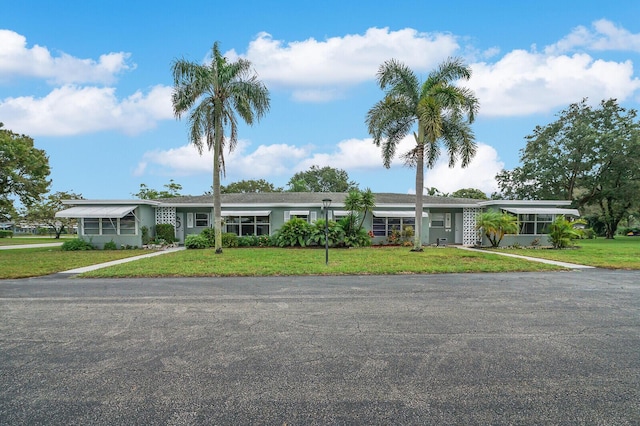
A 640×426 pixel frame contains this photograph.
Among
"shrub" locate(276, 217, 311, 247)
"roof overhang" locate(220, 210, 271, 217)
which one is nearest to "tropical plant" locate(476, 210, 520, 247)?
"shrub" locate(276, 217, 311, 247)

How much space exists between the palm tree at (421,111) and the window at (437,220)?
5605mm

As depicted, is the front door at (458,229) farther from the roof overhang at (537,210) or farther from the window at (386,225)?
the window at (386,225)

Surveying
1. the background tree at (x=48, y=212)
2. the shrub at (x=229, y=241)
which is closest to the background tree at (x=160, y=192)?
the background tree at (x=48, y=212)

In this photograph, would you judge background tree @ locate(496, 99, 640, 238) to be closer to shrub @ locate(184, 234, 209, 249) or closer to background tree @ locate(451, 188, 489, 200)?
background tree @ locate(451, 188, 489, 200)

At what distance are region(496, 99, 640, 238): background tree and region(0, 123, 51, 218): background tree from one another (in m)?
37.6

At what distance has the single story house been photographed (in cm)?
1889

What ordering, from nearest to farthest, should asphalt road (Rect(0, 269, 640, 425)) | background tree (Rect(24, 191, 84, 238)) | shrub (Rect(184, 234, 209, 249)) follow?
asphalt road (Rect(0, 269, 640, 425)) → shrub (Rect(184, 234, 209, 249)) → background tree (Rect(24, 191, 84, 238))

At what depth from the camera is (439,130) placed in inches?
572

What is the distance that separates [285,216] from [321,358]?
16.9 meters

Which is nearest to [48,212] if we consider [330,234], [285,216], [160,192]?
[160,192]

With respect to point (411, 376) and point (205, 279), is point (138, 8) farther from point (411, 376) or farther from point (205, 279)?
point (411, 376)

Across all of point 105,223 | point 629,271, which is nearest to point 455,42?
point 629,271

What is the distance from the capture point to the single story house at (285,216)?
744 inches

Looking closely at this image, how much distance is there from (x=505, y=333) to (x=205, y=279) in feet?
23.0
